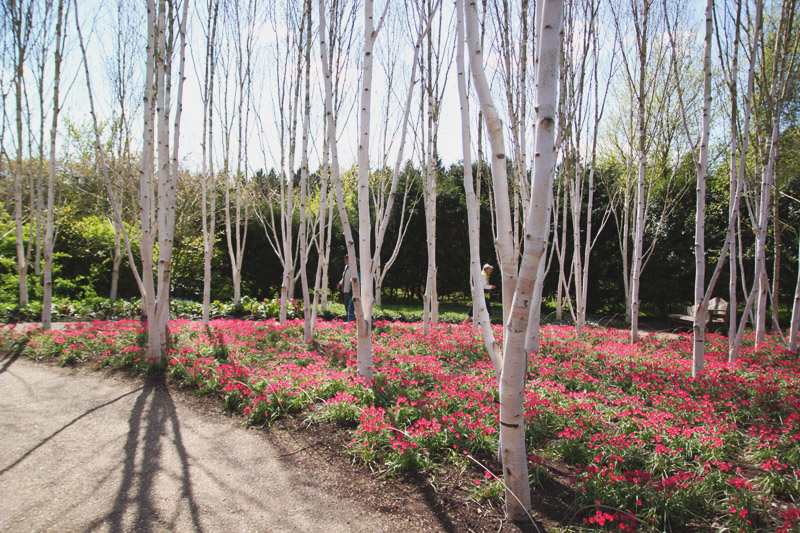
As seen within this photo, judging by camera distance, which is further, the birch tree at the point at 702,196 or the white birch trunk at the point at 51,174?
the white birch trunk at the point at 51,174

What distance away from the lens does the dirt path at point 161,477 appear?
2.29 metres

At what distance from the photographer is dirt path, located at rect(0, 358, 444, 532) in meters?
2.29

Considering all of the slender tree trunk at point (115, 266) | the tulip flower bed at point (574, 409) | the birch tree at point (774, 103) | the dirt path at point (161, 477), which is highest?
the birch tree at point (774, 103)

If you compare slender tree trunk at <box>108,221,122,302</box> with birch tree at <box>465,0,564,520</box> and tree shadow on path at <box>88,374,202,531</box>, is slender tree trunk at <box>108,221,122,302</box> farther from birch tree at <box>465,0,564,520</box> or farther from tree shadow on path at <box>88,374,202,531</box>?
birch tree at <box>465,0,564,520</box>

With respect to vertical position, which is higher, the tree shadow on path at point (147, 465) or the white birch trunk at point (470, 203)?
the white birch trunk at point (470, 203)

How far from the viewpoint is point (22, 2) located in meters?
6.30

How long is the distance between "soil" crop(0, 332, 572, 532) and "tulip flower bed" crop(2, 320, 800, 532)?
146mm

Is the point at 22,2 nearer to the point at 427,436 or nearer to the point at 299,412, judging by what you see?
the point at 299,412

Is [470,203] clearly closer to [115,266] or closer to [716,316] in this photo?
[716,316]

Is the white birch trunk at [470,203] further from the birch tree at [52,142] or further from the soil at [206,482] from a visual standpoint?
the birch tree at [52,142]

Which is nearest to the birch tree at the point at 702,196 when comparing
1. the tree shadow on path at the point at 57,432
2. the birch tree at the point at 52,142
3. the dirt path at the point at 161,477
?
the dirt path at the point at 161,477

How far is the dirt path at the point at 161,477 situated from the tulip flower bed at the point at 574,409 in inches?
14.2

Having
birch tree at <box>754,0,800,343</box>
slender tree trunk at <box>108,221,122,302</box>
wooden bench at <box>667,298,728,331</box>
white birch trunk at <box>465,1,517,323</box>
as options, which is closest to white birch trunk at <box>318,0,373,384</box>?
white birch trunk at <box>465,1,517,323</box>

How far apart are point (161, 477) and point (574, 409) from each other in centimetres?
312
